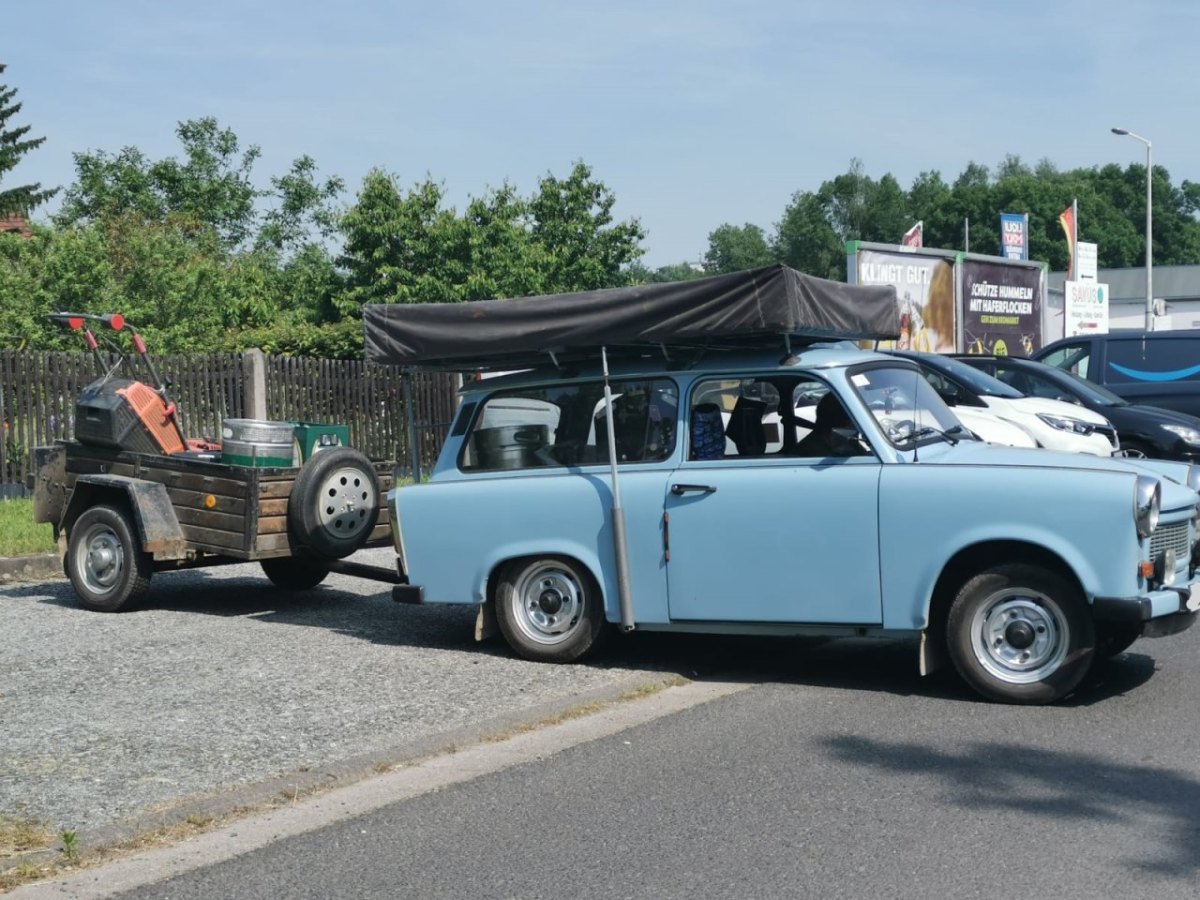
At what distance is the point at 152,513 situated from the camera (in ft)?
33.6

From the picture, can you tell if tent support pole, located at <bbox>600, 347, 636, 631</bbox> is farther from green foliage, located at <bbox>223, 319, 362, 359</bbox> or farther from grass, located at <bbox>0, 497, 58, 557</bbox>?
green foliage, located at <bbox>223, 319, 362, 359</bbox>

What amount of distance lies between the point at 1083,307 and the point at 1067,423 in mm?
20395

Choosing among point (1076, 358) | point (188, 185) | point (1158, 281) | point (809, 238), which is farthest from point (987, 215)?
point (1076, 358)

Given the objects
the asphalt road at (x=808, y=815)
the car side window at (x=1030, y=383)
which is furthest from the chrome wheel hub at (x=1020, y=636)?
the car side window at (x=1030, y=383)

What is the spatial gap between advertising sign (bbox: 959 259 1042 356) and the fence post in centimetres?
1442

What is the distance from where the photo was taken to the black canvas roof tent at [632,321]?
7789mm

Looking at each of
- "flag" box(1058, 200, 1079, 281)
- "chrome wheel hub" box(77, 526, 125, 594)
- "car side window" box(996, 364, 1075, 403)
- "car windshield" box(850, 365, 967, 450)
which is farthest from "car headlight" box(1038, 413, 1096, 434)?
"flag" box(1058, 200, 1079, 281)

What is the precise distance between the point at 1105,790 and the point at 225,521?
633cm

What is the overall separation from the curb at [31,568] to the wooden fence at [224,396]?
248cm

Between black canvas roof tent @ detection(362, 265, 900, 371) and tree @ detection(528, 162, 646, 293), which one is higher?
tree @ detection(528, 162, 646, 293)

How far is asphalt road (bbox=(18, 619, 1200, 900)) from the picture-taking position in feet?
15.7

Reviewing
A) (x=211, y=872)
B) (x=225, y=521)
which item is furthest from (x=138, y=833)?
(x=225, y=521)

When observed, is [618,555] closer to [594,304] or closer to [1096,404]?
[594,304]

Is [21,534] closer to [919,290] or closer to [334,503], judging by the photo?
[334,503]
